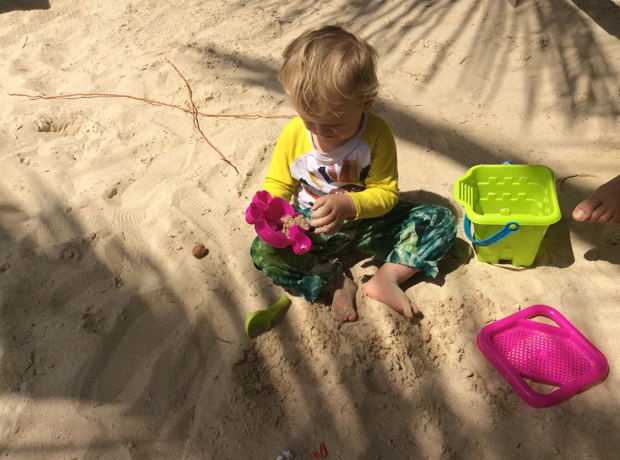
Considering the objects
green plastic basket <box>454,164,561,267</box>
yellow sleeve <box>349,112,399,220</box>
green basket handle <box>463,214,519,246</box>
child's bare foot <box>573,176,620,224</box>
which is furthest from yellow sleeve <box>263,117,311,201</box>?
child's bare foot <box>573,176,620,224</box>

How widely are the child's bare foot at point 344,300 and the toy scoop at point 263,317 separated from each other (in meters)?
0.23

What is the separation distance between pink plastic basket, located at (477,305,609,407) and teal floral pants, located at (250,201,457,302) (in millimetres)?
360

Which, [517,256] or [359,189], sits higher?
[359,189]

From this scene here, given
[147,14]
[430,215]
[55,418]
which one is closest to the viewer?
[55,418]

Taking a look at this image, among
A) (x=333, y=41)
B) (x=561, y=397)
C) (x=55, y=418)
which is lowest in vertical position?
(x=55, y=418)

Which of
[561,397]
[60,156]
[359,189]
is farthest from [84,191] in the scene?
[561,397]

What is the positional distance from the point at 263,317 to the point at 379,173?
75cm

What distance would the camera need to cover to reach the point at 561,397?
1.58m

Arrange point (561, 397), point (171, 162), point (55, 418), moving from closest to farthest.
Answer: point (561, 397) < point (55, 418) < point (171, 162)

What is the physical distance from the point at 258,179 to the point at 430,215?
100 centimetres

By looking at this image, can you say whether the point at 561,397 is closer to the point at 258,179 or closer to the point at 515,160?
the point at 515,160

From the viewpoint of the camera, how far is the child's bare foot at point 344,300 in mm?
1906

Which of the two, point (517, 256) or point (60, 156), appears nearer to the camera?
point (517, 256)

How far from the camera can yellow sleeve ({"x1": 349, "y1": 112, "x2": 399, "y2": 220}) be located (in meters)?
1.85
